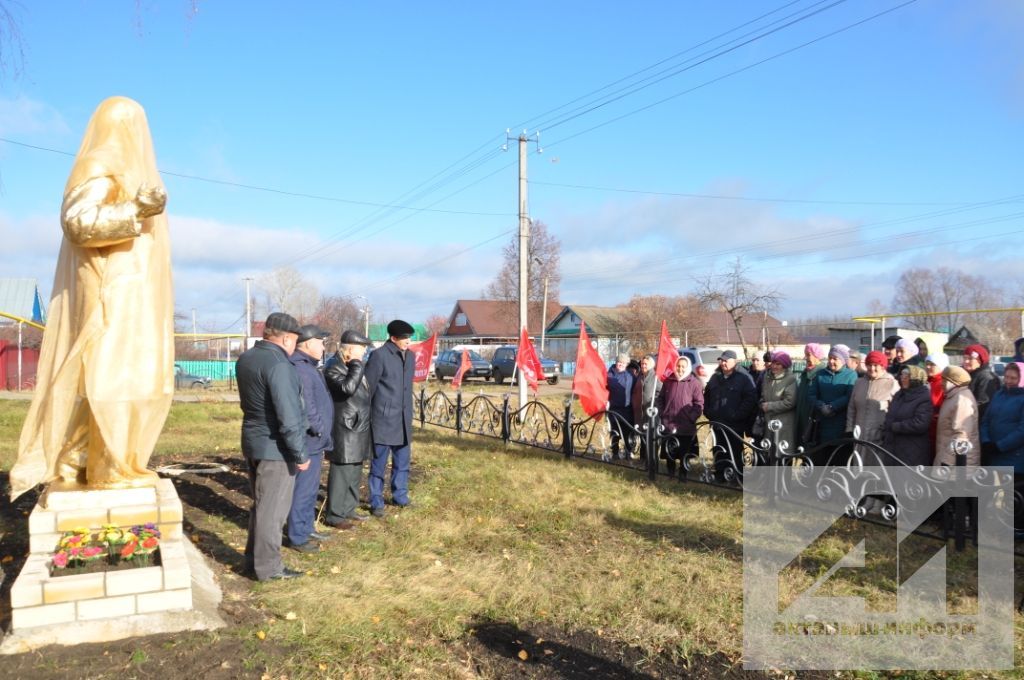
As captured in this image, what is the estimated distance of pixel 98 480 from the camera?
411 centimetres

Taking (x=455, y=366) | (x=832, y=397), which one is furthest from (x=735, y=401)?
(x=455, y=366)

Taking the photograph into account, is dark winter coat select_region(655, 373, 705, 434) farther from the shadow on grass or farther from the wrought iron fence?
the shadow on grass

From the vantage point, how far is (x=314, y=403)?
5266 millimetres

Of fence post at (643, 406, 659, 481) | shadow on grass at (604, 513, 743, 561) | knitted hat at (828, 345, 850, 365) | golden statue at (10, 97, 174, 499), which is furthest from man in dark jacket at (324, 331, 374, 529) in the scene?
knitted hat at (828, 345, 850, 365)

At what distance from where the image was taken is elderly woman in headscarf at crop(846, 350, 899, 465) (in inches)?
257

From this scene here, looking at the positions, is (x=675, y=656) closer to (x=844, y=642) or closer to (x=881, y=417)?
(x=844, y=642)

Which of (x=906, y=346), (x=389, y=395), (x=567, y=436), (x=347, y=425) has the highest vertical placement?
(x=906, y=346)

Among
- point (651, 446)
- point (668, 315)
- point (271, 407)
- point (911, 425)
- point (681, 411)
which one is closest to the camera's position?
point (271, 407)

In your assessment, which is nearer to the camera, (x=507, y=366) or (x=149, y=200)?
(x=149, y=200)

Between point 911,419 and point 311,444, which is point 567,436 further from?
point 311,444

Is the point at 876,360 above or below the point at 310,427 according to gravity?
above

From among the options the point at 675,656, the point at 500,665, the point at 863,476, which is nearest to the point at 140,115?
the point at 500,665

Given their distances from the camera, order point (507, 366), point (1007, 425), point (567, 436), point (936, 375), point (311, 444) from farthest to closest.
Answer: point (507, 366), point (567, 436), point (936, 375), point (1007, 425), point (311, 444)

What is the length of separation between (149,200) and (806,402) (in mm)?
6306
